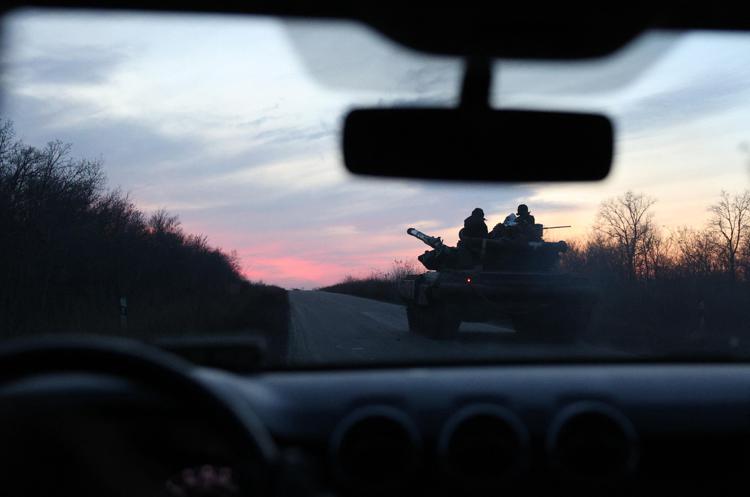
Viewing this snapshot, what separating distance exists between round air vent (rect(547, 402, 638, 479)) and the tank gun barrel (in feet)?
43.0

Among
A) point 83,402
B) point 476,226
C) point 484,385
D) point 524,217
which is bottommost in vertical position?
point 484,385

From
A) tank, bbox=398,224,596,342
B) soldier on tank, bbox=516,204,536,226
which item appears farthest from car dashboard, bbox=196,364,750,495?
soldier on tank, bbox=516,204,536,226

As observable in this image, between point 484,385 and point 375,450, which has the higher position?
point 484,385

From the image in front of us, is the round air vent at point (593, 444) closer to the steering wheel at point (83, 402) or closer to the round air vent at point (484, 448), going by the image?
the round air vent at point (484, 448)

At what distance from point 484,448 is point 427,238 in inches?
549

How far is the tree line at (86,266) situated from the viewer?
48.4ft

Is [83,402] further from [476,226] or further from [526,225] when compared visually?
[526,225]

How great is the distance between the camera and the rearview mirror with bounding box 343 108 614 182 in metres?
3.03

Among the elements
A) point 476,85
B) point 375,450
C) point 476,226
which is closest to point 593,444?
point 375,450

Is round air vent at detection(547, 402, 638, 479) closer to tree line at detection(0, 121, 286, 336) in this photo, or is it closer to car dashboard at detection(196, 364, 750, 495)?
car dashboard at detection(196, 364, 750, 495)

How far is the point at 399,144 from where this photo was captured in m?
3.08

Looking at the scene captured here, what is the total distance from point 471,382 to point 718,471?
124 cm

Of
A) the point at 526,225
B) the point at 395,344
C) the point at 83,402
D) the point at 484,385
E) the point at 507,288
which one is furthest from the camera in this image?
the point at 526,225

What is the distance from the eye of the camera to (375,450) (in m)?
3.07
